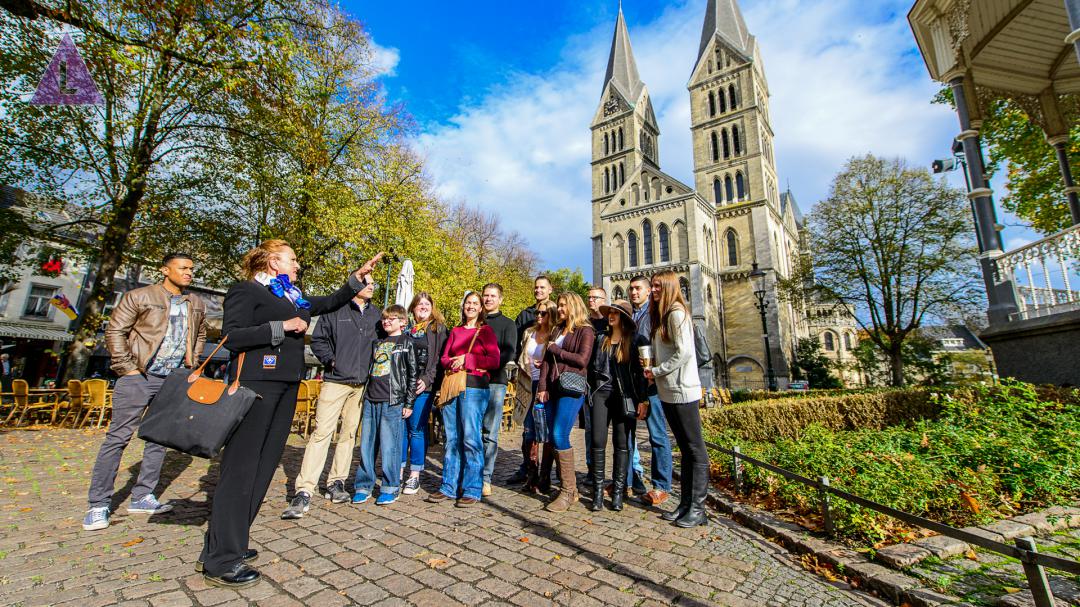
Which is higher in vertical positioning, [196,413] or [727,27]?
[727,27]

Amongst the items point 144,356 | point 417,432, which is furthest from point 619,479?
point 144,356

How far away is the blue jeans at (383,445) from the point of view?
166 inches

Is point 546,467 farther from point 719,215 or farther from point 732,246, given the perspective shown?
point 719,215

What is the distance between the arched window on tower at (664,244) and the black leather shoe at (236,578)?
1338 inches

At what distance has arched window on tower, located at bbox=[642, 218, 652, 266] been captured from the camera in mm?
35125

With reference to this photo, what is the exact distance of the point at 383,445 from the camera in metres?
4.22

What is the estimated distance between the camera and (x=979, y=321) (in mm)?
19484

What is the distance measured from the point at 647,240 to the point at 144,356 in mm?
34003

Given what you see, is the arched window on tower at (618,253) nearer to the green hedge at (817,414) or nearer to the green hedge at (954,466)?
the green hedge at (817,414)

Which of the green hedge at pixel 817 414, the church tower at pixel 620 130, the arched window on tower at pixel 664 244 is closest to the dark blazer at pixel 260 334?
the green hedge at pixel 817 414

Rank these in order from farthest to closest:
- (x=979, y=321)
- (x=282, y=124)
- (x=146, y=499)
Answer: (x=979, y=321) → (x=282, y=124) → (x=146, y=499)

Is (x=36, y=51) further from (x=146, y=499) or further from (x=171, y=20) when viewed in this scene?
(x=146, y=499)

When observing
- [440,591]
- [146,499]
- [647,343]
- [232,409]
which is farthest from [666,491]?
[146,499]

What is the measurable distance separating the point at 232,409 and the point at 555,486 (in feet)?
10.6
